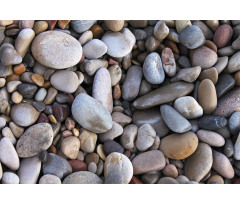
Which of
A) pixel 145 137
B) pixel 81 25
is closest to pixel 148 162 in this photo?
pixel 145 137

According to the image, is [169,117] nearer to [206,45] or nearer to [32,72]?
[206,45]

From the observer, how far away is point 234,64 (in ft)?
3.97

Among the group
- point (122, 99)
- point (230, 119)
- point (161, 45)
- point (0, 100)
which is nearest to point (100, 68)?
point (122, 99)

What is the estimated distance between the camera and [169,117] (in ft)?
3.73

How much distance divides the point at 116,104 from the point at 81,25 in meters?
0.36

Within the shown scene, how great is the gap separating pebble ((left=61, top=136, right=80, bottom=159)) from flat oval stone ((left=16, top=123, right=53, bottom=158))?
0.05m

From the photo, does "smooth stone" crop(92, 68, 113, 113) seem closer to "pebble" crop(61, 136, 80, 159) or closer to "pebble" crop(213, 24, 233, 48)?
"pebble" crop(61, 136, 80, 159)

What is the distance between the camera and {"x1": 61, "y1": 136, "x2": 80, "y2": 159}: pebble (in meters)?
1.06

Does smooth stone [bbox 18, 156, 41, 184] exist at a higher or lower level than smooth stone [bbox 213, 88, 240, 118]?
lower

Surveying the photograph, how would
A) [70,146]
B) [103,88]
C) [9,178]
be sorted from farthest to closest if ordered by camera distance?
[103,88]
[70,146]
[9,178]

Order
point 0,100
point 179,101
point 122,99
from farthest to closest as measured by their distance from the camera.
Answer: point 122,99 < point 179,101 < point 0,100

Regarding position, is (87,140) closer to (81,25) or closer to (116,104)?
(116,104)

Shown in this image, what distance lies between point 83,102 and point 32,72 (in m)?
0.25

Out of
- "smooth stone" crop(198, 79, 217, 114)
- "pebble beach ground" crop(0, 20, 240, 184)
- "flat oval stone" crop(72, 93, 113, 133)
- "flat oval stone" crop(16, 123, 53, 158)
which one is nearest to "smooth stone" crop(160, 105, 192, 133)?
"pebble beach ground" crop(0, 20, 240, 184)
